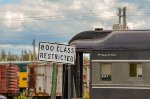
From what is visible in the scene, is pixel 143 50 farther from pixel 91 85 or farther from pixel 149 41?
pixel 91 85

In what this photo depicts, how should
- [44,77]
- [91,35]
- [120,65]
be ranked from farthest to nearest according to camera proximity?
1. [44,77]
2. [91,35]
3. [120,65]

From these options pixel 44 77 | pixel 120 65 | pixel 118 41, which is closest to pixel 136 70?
pixel 120 65

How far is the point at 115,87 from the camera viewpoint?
12477 mm

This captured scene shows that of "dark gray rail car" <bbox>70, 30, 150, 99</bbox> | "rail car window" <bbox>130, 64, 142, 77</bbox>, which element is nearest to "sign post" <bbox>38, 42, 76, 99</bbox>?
"dark gray rail car" <bbox>70, 30, 150, 99</bbox>

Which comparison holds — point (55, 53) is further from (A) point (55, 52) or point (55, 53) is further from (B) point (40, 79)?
(B) point (40, 79)

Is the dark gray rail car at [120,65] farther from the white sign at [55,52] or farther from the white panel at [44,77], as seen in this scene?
the white panel at [44,77]

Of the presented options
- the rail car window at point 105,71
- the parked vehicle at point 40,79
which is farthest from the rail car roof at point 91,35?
the parked vehicle at point 40,79

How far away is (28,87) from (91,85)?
14.2 metres

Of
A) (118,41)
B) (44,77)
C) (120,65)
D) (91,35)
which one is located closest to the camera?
(120,65)

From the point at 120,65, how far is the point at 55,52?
3.48 meters

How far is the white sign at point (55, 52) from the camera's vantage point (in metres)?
9.42

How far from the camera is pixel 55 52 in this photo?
9531 mm

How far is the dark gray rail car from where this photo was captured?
40.5 ft

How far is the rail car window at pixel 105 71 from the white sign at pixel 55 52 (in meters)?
3.09
